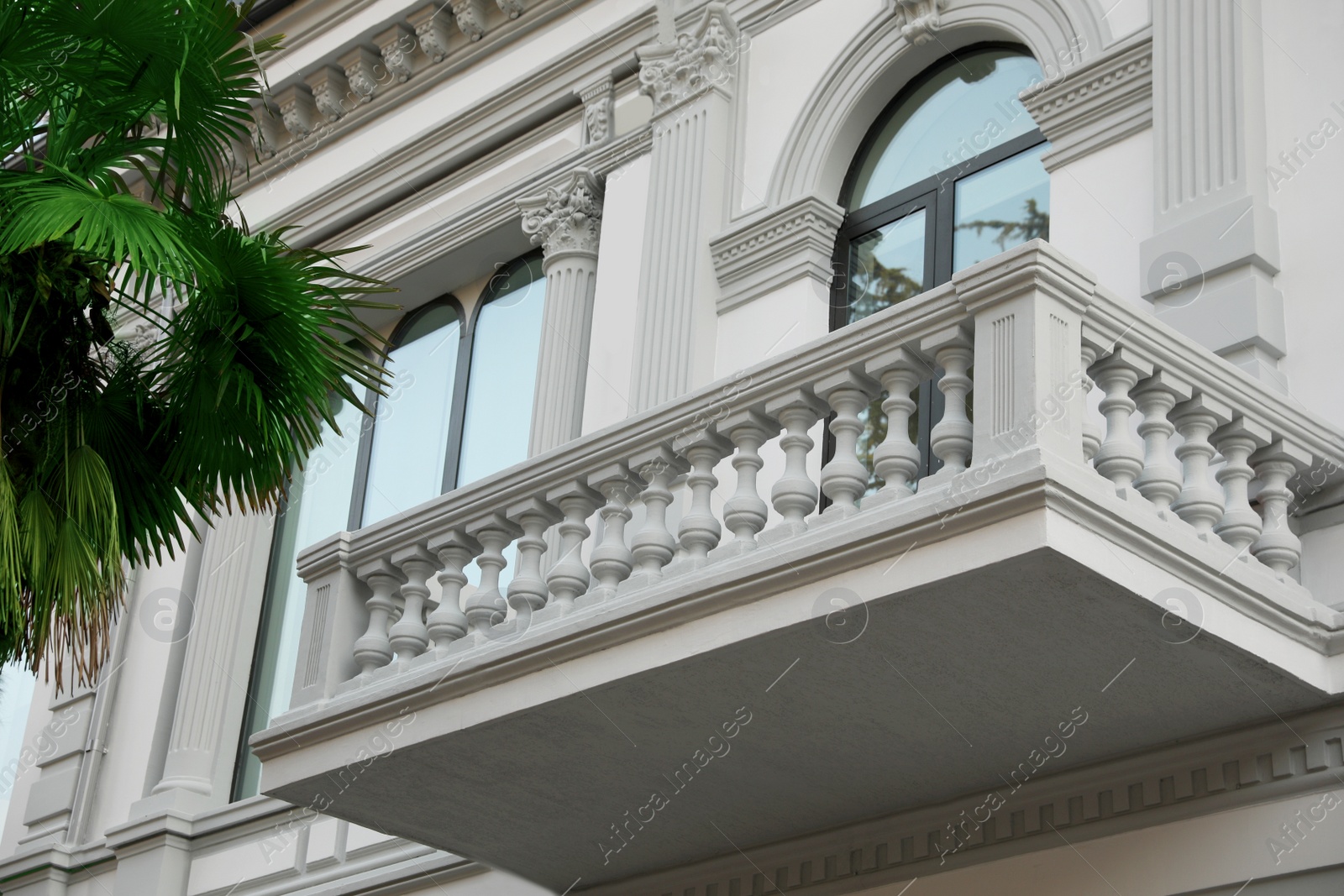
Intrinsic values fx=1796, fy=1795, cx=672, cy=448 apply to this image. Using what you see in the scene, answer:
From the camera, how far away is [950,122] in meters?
11.0

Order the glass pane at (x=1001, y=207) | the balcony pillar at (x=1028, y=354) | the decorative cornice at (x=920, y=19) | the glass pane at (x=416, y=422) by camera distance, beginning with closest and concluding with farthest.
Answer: the balcony pillar at (x=1028, y=354)
the glass pane at (x=1001, y=207)
the decorative cornice at (x=920, y=19)
the glass pane at (x=416, y=422)

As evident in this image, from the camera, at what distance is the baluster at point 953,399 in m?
6.72

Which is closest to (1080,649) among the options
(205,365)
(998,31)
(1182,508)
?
(1182,508)

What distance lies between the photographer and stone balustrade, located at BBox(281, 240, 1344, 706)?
6.58 metres

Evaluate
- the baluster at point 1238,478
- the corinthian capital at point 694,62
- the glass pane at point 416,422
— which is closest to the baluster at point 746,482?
the baluster at point 1238,478

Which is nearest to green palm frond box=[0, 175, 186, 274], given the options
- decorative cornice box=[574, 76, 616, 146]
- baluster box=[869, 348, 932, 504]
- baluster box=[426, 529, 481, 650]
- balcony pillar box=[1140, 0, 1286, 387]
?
baluster box=[426, 529, 481, 650]

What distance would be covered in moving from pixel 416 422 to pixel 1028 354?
8331mm

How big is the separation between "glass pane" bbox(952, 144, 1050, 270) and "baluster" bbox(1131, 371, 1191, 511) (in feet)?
9.97

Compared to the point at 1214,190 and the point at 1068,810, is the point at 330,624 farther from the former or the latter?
the point at 1214,190

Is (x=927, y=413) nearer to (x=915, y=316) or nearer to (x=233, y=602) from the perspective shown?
(x=915, y=316)

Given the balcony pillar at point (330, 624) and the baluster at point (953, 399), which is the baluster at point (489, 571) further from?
the baluster at point (953, 399)

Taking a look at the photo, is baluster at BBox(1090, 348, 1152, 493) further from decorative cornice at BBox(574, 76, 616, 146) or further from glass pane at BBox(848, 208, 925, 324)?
decorative cornice at BBox(574, 76, 616, 146)

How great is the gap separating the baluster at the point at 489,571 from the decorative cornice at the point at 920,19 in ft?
14.4

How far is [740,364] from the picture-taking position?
35.8 ft
